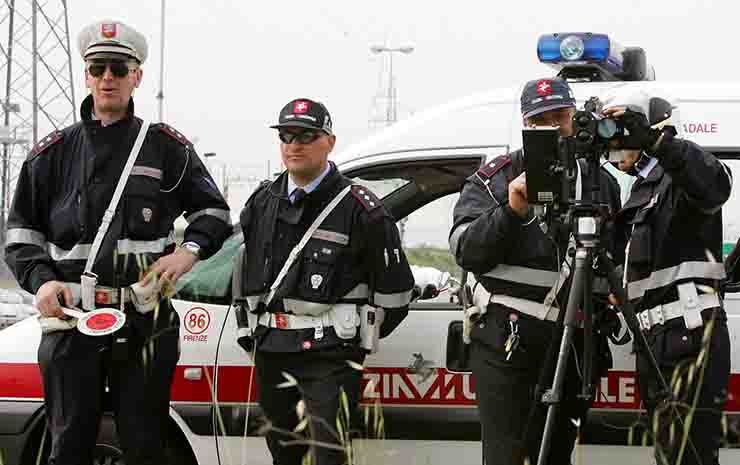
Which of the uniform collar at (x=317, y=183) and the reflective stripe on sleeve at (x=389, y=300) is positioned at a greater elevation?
the uniform collar at (x=317, y=183)

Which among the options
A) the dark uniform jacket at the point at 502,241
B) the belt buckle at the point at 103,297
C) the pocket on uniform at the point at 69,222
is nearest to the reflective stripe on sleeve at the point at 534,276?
the dark uniform jacket at the point at 502,241

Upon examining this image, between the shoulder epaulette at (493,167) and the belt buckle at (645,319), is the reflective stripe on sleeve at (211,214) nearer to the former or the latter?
the shoulder epaulette at (493,167)

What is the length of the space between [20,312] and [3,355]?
6.62 metres

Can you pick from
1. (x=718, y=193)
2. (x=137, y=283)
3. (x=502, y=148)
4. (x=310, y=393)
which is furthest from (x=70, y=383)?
(x=718, y=193)

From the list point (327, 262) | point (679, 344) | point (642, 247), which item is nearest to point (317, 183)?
point (327, 262)

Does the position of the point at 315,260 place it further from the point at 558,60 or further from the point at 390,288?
the point at 558,60

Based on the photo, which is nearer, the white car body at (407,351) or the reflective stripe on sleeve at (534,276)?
the reflective stripe on sleeve at (534,276)

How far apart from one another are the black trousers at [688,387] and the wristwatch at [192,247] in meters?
1.59

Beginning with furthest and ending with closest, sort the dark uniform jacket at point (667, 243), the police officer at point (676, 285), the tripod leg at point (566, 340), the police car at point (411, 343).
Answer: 1. the police car at point (411, 343)
2. the dark uniform jacket at point (667, 243)
3. the police officer at point (676, 285)
4. the tripod leg at point (566, 340)

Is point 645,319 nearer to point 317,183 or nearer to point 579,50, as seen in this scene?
point 317,183

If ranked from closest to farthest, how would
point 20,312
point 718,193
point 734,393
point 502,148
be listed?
1. point 718,193
2. point 734,393
3. point 502,148
4. point 20,312

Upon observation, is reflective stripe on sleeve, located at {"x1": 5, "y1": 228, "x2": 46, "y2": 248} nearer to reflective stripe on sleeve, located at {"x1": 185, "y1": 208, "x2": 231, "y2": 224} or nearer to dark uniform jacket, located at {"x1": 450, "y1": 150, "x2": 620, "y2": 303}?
reflective stripe on sleeve, located at {"x1": 185, "y1": 208, "x2": 231, "y2": 224}

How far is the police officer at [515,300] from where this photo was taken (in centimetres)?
431

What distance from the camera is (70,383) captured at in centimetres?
434
